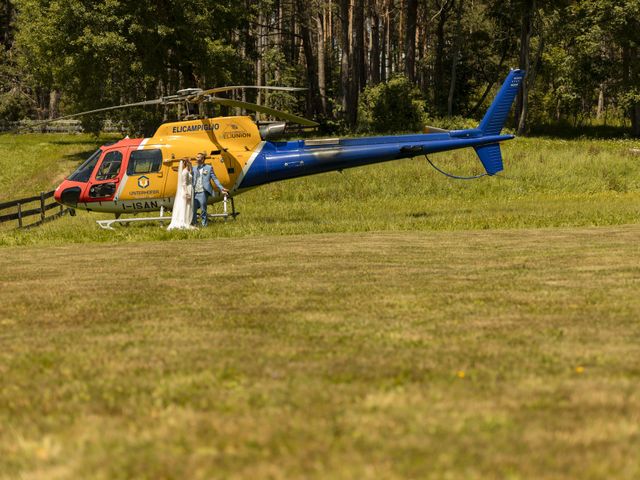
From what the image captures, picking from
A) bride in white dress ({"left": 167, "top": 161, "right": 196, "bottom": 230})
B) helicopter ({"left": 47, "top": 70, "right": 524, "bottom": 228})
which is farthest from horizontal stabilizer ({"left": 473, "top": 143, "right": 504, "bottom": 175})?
bride in white dress ({"left": 167, "top": 161, "right": 196, "bottom": 230})

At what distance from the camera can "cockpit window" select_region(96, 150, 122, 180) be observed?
2122 centimetres

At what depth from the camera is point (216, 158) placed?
2106cm

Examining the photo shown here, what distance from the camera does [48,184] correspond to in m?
→ 46.4

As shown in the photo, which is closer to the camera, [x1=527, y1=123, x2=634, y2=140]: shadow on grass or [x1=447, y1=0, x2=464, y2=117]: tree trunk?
[x1=527, y1=123, x2=634, y2=140]: shadow on grass

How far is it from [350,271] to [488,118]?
12.3 m

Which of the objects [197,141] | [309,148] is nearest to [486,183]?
[309,148]

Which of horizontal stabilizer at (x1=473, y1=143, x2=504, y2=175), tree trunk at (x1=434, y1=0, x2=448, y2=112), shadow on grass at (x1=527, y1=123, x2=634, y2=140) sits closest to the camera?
horizontal stabilizer at (x1=473, y1=143, x2=504, y2=175)

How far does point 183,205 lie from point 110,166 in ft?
8.59

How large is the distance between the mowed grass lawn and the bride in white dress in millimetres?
8640

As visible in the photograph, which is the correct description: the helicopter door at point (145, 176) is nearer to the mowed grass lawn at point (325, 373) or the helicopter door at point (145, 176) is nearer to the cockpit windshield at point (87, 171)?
the cockpit windshield at point (87, 171)

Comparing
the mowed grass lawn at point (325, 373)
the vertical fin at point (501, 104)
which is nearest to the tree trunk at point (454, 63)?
the vertical fin at point (501, 104)

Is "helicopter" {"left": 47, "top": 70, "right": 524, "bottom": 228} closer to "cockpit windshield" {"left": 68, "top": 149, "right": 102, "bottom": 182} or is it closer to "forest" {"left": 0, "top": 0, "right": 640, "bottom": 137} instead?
"cockpit windshield" {"left": 68, "top": 149, "right": 102, "bottom": 182}

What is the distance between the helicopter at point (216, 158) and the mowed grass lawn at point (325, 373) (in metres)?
9.81

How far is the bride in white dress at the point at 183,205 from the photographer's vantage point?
20.2 metres
